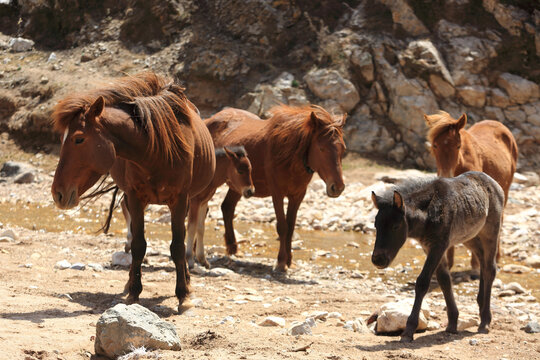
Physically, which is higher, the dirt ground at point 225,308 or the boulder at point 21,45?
the boulder at point 21,45

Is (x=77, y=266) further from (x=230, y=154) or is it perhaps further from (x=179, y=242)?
(x=230, y=154)

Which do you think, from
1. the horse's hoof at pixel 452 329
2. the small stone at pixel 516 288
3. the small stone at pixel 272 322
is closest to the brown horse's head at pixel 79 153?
the small stone at pixel 272 322

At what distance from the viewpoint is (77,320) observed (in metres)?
4.92

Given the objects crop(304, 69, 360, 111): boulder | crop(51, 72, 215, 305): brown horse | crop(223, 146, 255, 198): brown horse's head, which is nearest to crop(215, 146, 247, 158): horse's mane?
crop(223, 146, 255, 198): brown horse's head

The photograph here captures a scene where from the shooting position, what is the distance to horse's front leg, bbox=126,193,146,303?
588 cm

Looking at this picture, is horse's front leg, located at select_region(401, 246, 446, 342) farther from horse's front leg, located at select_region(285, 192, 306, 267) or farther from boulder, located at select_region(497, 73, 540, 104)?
boulder, located at select_region(497, 73, 540, 104)

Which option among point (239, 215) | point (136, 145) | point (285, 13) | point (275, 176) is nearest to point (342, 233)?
point (239, 215)

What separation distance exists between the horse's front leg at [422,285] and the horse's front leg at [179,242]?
2.34 m

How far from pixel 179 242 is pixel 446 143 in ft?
15.4

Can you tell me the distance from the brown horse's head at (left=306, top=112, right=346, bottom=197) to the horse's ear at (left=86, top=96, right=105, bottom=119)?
411 cm

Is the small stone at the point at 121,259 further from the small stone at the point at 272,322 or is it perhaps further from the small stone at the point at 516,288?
the small stone at the point at 516,288

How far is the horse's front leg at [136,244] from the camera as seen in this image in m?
5.88

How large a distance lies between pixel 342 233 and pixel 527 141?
40.3 feet

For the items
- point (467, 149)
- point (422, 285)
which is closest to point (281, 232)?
point (467, 149)
